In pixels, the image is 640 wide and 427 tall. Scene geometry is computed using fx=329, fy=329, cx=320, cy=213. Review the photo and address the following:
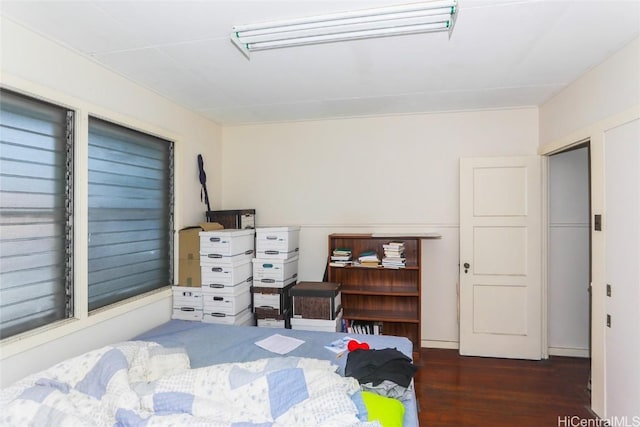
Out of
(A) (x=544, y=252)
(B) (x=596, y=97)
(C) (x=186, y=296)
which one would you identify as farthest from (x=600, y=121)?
(C) (x=186, y=296)

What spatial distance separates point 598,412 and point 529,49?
8.56 ft

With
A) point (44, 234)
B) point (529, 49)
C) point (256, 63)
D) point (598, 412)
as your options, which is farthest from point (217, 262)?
point (598, 412)

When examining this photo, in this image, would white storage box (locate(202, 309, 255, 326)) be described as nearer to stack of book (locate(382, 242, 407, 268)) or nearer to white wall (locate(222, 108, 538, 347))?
white wall (locate(222, 108, 538, 347))

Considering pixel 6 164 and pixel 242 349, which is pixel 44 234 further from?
pixel 242 349

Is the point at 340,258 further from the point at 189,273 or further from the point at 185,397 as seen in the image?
the point at 185,397

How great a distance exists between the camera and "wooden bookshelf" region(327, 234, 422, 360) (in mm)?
3390

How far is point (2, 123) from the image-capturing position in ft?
6.01

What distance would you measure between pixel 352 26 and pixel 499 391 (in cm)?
294

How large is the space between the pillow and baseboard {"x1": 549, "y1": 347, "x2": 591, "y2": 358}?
9.12ft

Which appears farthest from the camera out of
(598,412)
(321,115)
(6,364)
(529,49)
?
(321,115)

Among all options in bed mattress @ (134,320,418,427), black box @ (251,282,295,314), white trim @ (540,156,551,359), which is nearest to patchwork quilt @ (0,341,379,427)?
bed mattress @ (134,320,418,427)

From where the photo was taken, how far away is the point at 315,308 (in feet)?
10.5

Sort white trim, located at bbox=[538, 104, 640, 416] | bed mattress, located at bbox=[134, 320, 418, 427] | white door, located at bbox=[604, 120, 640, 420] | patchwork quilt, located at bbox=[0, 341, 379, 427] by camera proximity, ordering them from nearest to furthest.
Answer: patchwork quilt, located at bbox=[0, 341, 379, 427], white door, located at bbox=[604, 120, 640, 420], bed mattress, located at bbox=[134, 320, 418, 427], white trim, located at bbox=[538, 104, 640, 416]

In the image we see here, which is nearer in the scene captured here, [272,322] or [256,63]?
[256,63]
